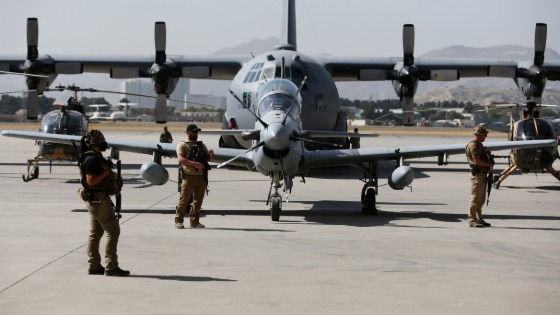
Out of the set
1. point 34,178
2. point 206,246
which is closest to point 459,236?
point 206,246

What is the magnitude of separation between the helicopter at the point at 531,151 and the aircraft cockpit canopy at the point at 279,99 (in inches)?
400

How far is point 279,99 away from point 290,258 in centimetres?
629

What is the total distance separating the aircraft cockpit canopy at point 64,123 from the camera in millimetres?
28922

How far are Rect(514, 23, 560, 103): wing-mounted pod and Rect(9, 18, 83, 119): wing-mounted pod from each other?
766 inches

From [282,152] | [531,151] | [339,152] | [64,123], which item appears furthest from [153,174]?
[531,151]

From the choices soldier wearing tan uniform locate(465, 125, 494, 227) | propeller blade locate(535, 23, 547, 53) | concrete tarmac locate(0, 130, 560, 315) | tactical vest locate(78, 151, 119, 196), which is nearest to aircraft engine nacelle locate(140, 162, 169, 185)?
concrete tarmac locate(0, 130, 560, 315)

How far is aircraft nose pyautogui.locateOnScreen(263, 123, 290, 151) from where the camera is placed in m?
16.2

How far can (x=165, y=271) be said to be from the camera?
11219 millimetres

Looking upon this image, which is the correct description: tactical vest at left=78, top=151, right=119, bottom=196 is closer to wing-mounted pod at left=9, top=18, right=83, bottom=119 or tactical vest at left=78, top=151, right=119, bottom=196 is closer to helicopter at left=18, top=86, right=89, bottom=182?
helicopter at left=18, top=86, right=89, bottom=182

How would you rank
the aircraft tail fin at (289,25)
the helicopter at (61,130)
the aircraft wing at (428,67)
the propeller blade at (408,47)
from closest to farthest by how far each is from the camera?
the helicopter at (61,130) < the aircraft tail fin at (289,25) < the propeller blade at (408,47) < the aircraft wing at (428,67)

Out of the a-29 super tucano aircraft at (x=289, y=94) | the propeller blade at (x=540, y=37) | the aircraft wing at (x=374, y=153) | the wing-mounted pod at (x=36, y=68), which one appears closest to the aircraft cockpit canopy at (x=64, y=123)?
the a-29 super tucano aircraft at (x=289, y=94)

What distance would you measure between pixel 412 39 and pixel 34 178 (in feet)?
58.8

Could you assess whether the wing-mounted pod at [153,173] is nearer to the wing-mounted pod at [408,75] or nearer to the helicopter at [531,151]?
the helicopter at [531,151]

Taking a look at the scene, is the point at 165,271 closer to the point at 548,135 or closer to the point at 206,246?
the point at 206,246
